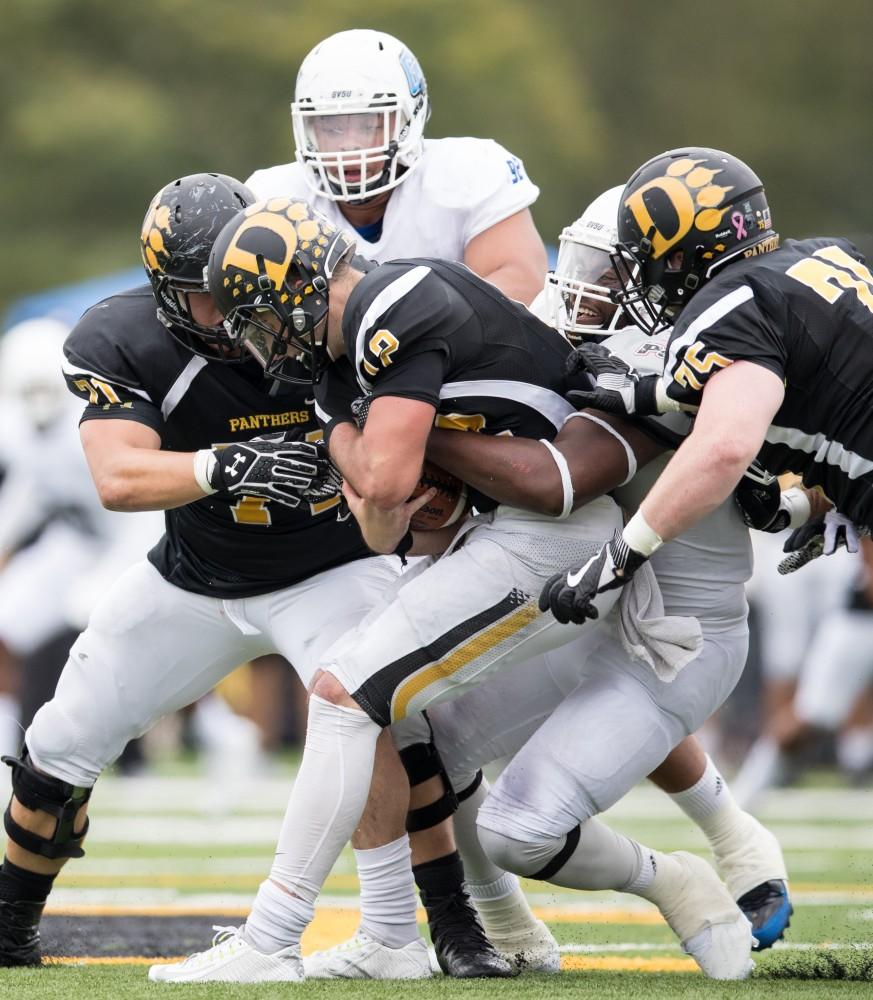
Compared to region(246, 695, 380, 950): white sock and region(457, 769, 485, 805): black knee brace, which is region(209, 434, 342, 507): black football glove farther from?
region(457, 769, 485, 805): black knee brace

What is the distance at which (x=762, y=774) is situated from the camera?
788 centimetres

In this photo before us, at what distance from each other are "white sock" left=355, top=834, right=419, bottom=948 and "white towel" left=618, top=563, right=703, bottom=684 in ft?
2.20

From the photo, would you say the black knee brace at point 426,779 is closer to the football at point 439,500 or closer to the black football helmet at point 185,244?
the football at point 439,500

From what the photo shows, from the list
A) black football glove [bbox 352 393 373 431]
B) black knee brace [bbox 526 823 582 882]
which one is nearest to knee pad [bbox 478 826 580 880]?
black knee brace [bbox 526 823 582 882]

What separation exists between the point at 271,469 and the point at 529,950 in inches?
50.5

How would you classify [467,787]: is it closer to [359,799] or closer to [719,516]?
[359,799]

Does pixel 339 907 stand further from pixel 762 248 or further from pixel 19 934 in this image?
pixel 762 248

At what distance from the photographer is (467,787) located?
14.1 ft

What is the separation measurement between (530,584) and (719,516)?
0.48m

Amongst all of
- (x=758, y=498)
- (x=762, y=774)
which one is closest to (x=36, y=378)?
(x=762, y=774)

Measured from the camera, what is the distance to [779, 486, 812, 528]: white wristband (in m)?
4.06

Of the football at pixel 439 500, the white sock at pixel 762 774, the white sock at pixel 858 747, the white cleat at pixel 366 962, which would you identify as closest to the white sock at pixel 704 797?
the white cleat at pixel 366 962

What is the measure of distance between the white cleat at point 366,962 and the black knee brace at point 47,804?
2.29ft

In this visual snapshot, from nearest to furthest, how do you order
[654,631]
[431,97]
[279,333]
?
[279,333] → [654,631] → [431,97]
